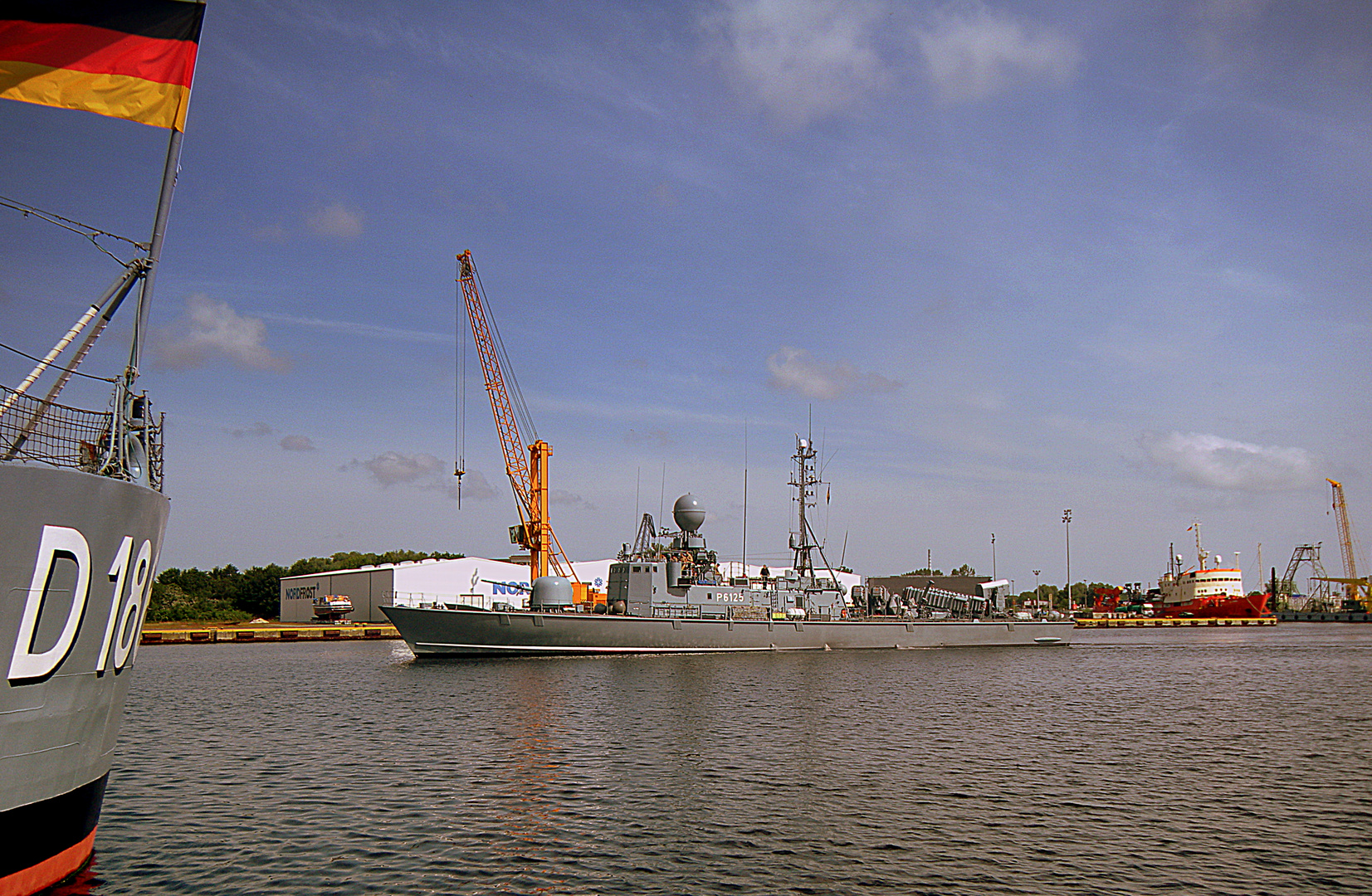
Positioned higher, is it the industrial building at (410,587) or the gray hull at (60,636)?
the industrial building at (410,587)

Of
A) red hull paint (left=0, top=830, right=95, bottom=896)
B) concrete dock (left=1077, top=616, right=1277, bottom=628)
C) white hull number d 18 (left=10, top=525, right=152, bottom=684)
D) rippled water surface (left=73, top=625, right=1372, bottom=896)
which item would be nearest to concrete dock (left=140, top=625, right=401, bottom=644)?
rippled water surface (left=73, top=625, right=1372, bottom=896)

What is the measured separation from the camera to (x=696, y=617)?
49438 mm

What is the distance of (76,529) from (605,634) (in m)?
39.3

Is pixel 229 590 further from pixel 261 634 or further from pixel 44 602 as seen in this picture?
pixel 44 602

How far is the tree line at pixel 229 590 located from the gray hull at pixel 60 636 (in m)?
90.3

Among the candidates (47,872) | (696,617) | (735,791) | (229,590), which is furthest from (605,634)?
(229,590)

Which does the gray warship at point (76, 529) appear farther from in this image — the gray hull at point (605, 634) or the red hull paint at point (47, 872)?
the gray hull at point (605, 634)

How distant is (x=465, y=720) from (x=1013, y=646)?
151 ft

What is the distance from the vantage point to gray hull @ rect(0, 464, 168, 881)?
8.09 m

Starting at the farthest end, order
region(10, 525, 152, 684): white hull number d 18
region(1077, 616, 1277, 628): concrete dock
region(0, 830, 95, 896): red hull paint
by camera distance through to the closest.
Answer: region(1077, 616, 1277, 628): concrete dock
region(0, 830, 95, 896): red hull paint
region(10, 525, 152, 684): white hull number d 18

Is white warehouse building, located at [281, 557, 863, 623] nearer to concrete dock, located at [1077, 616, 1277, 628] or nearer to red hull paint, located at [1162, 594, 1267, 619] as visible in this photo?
concrete dock, located at [1077, 616, 1277, 628]

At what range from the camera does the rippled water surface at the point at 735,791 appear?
11594 mm

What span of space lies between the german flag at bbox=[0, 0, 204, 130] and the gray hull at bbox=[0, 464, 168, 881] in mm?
4695

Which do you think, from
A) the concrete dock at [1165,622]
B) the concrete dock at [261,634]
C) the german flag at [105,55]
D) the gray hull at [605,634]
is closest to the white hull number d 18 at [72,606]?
the german flag at [105,55]
